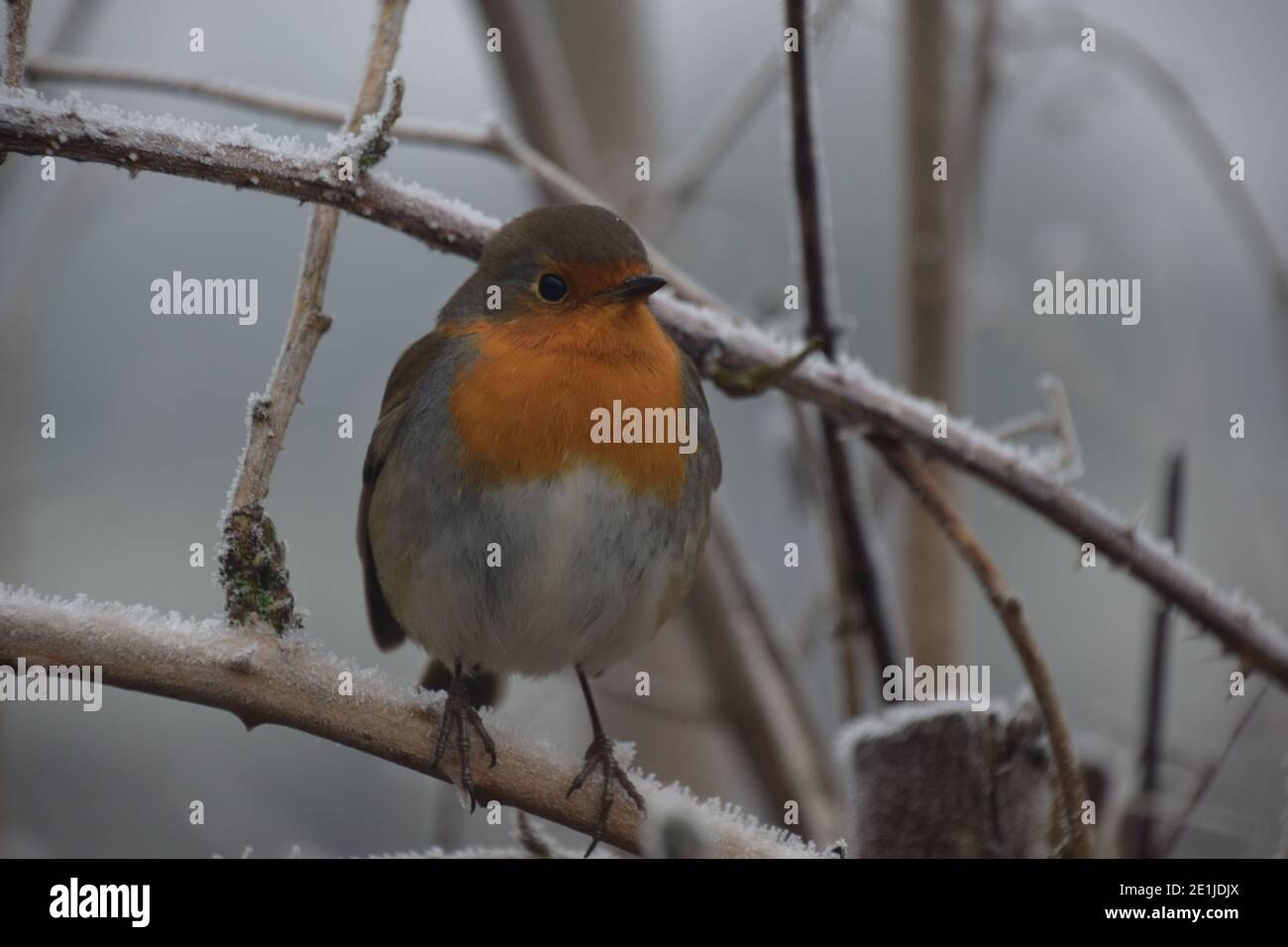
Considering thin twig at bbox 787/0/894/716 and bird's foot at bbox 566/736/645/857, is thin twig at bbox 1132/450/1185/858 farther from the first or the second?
bird's foot at bbox 566/736/645/857

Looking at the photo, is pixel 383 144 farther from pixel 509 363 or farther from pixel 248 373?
pixel 248 373

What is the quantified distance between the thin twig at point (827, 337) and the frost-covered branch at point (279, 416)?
58 centimetres

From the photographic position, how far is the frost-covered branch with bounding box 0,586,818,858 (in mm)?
1293

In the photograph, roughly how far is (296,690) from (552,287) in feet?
2.37

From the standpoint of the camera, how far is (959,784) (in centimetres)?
188

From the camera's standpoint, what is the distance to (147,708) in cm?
256

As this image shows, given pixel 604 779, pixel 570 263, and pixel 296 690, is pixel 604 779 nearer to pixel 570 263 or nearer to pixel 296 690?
pixel 296 690

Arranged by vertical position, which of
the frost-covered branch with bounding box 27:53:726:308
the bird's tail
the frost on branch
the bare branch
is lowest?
the frost on branch

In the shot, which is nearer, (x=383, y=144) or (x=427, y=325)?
(x=383, y=144)

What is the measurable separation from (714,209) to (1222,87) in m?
1.21

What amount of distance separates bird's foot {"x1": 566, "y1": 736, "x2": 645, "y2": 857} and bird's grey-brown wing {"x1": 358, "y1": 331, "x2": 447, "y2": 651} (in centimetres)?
51

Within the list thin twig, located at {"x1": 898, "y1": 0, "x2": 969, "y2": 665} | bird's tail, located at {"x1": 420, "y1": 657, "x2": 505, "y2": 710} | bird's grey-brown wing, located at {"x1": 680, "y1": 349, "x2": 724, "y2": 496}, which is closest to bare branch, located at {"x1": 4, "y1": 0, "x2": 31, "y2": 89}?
bird's grey-brown wing, located at {"x1": 680, "y1": 349, "x2": 724, "y2": 496}

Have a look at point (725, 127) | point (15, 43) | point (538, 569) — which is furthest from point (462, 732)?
point (725, 127)
